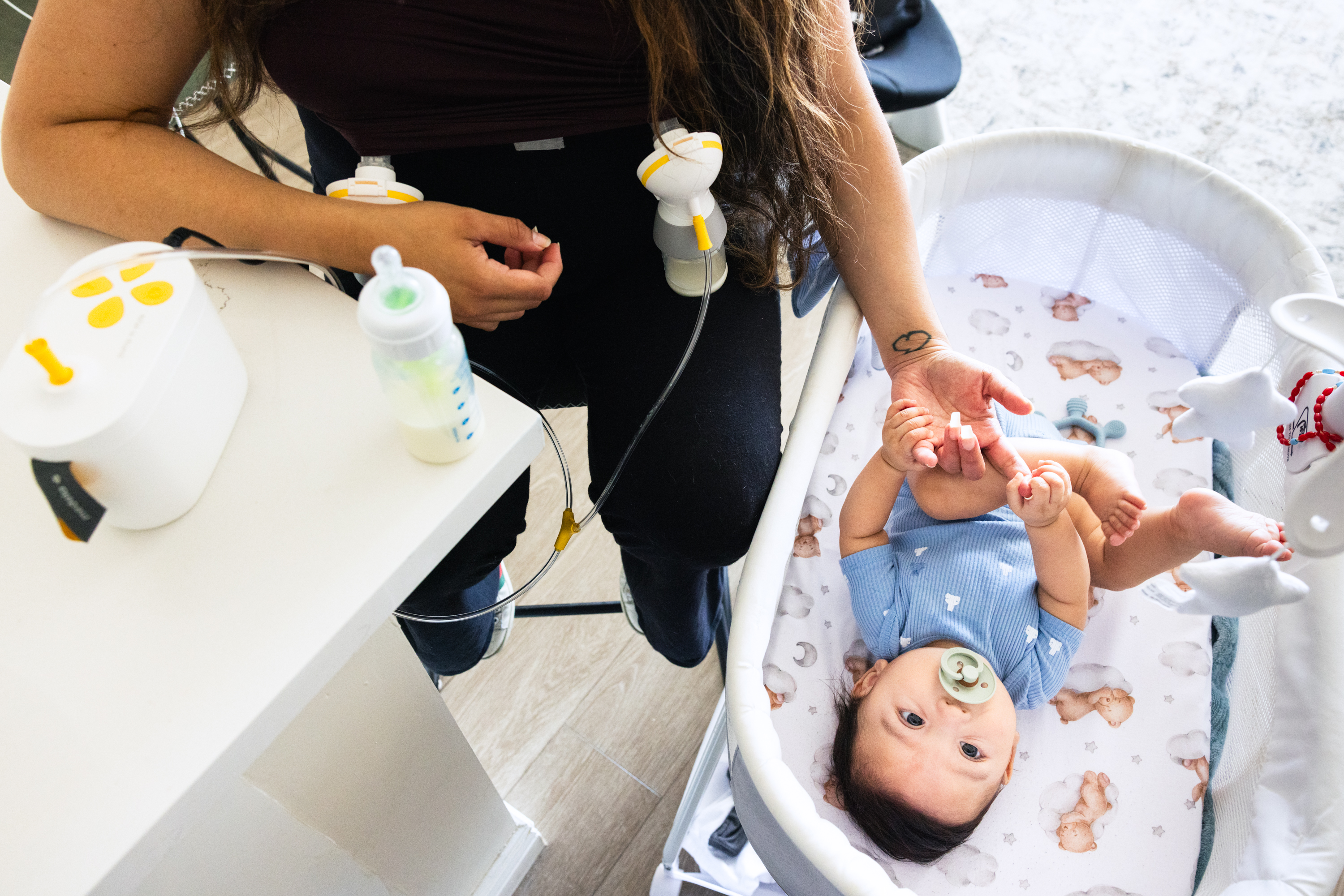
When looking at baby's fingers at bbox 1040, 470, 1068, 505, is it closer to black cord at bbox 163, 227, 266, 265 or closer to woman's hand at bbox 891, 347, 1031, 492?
woman's hand at bbox 891, 347, 1031, 492

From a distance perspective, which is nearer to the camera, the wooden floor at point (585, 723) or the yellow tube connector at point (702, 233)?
the yellow tube connector at point (702, 233)

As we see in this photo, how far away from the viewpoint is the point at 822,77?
0.82m

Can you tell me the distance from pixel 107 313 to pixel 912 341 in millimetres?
693

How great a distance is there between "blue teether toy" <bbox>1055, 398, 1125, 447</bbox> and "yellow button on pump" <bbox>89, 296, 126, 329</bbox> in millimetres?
1058

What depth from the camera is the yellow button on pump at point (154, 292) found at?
0.52m

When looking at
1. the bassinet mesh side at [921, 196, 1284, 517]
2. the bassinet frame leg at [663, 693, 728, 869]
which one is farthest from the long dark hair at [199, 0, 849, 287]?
the bassinet frame leg at [663, 693, 728, 869]

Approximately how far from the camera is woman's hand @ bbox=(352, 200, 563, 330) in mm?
689

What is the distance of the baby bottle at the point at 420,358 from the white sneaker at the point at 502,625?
2.45 ft

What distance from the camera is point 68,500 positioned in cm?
49

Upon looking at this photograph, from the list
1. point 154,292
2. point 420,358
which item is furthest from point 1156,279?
point 154,292

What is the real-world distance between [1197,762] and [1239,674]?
0.11m

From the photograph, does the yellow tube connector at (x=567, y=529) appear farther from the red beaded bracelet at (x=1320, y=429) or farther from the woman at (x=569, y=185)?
the red beaded bracelet at (x=1320, y=429)

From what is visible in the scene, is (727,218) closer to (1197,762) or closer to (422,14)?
(422,14)

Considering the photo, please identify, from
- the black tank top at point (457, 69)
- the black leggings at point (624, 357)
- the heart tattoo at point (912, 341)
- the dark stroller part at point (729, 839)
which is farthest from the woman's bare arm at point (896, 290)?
the dark stroller part at point (729, 839)
